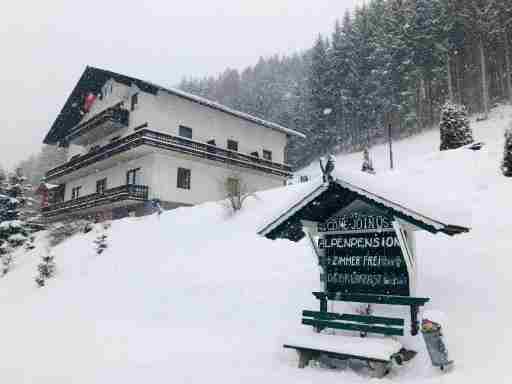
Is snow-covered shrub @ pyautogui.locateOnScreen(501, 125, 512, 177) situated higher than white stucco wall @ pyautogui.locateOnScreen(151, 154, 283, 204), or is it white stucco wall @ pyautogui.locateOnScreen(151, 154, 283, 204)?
white stucco wall @ pyautogui.locateOnScreen(151, 154, 283, 204)

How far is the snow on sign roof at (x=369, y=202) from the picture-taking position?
6668 mm

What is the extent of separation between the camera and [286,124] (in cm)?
6244

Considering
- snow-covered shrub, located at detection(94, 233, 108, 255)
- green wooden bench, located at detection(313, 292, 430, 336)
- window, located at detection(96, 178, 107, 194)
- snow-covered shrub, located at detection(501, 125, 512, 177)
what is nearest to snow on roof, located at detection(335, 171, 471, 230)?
green wooden bench, located at detection(313, 292, 430, 336)

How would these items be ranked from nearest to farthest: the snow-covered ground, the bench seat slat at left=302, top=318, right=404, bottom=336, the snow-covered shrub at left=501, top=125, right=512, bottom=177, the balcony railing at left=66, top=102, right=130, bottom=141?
1. the bench seat slat at left=302, top=318, right=404, bottom=336
2. the snow-covered ground
3. the snow-covered shrub at left=501, top=125, right=512, bottom=177
4. the balcony railing at left=66, top=102, right=130, bottom=141

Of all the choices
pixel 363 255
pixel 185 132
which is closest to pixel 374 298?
pixel 363 255

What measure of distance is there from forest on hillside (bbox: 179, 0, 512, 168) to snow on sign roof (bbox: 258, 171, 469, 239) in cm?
4109

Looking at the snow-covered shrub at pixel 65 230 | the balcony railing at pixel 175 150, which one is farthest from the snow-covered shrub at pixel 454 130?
the snow-covered shrub at pixel 65 230

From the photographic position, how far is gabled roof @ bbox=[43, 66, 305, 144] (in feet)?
104

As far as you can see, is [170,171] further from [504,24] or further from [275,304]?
[504,24]

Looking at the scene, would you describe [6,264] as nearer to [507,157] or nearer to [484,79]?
[507,157]

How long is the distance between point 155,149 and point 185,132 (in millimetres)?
4249

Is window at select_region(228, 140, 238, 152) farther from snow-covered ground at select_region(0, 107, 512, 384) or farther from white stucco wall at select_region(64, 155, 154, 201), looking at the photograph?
snow-covered ground at select_region(0, 107, 512, 384)

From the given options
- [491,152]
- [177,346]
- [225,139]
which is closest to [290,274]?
[177,346]

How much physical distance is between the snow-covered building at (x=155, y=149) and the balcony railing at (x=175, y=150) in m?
0.08
